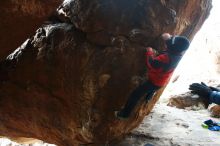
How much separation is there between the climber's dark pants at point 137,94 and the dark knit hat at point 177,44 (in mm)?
801

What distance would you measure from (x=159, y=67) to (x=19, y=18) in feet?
10.9

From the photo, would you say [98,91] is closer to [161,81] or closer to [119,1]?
[161,81]

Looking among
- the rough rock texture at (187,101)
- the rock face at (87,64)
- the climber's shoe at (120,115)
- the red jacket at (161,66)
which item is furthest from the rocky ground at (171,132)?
the red jacket at (161,66)

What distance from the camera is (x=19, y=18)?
20.7ft

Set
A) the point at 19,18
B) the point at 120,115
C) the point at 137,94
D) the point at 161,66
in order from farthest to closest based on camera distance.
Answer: the point at 19,18, the point at 120,115, the point at 137,94, the point at 161,66

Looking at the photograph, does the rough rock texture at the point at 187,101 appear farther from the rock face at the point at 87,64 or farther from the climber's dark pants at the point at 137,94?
the climber's dark pants at the point at 137,94

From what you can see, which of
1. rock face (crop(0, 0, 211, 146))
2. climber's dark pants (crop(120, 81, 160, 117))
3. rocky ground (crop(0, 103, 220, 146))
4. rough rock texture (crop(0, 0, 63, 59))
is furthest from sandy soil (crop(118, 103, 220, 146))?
rough rock texture (crop(0, 0, 63, 59))

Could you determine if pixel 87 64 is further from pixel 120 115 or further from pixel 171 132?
pixel 171 132

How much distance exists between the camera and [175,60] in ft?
16.7

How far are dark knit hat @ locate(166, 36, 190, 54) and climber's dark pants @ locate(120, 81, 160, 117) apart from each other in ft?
2.63

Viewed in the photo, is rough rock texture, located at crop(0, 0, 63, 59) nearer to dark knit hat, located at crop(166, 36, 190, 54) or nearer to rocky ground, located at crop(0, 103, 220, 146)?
dark knit hat, located at crop(166, 36, 190, 54)

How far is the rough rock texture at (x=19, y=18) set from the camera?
6.09m

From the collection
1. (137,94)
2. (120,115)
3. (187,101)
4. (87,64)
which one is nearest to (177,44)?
(137,94)

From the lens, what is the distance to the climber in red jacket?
16.0ft
